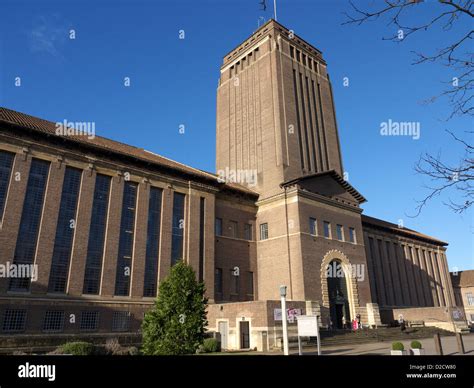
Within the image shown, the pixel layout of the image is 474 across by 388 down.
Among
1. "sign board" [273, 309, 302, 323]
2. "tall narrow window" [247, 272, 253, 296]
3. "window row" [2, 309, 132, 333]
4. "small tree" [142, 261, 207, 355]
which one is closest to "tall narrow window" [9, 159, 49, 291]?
"window row" [2, 309, 132, 333]

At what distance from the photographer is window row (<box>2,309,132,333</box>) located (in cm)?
2395

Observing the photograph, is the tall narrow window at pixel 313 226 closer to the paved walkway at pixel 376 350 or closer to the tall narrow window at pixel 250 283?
the tall narrow window at pixel 250 283

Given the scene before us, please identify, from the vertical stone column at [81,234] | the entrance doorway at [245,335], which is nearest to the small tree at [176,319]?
the entrance doorway at [245,335]

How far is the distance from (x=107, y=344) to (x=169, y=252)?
10.6 m

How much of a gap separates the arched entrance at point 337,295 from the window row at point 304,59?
2938cm

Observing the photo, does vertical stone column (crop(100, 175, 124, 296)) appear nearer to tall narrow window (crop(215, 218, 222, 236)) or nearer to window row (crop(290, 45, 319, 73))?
tall narrow window (crop(215, 218, 222, 236))

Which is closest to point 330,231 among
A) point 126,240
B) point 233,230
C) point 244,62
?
point 233,230

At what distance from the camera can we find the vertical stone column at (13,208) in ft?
81.5

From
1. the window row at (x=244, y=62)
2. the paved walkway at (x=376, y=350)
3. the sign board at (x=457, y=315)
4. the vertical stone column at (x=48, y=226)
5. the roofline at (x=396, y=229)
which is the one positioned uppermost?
the window row at (x=244, y=62)

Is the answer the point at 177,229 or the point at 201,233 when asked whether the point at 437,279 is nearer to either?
the point at 201,233

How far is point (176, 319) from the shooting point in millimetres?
20797

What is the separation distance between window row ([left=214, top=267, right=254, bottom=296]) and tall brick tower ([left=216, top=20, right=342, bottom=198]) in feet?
31.9

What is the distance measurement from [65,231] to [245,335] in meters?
16.6
